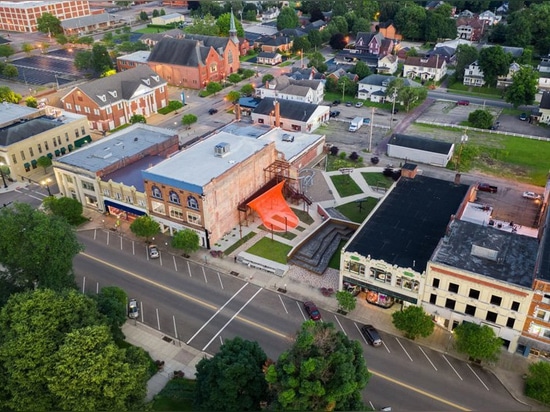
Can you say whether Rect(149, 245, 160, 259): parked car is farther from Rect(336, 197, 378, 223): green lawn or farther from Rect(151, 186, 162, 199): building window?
Rect(336, 197, 378, 223): green lawn

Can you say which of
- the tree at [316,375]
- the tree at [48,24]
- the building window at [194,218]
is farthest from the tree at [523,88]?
the tree at [48,24]

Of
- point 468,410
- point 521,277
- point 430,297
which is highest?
point 521,277

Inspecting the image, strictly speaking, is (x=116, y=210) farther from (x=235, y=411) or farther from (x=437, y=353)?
(x=437, y=353)

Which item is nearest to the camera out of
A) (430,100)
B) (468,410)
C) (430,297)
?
(468,410)

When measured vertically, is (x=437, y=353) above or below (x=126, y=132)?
below

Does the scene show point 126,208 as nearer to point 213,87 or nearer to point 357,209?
point 357,209

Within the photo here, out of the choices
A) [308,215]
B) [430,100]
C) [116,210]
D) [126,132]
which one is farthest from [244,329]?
[430,100]

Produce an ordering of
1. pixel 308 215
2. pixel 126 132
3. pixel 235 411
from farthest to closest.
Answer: pixel 126 132 → pixel 308 215 → pixel 235 411

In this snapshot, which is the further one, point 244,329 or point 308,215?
point 308,215
